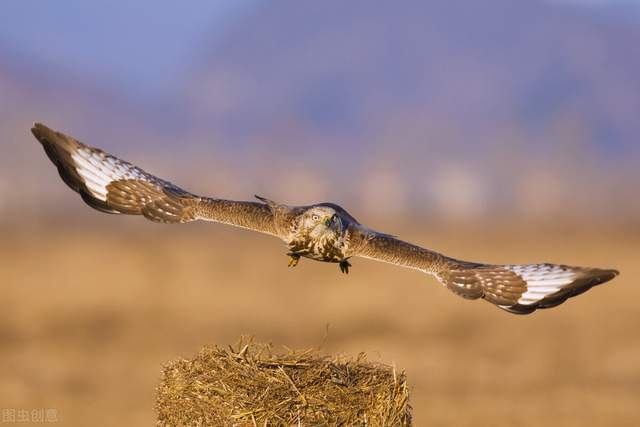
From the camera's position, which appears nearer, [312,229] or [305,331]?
[312,229]

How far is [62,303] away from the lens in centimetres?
3312

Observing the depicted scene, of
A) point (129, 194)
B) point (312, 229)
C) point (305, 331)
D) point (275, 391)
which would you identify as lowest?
point (275, 391)

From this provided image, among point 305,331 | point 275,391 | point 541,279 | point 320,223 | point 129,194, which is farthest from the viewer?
point 305,331

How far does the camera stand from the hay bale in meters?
9.83

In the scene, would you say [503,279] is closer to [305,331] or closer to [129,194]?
[129,194]

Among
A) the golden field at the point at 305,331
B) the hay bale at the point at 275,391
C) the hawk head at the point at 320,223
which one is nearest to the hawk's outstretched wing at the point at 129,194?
the hawk head at the point at 320,223

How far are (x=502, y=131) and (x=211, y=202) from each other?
171105mm

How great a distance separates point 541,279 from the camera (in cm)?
1239

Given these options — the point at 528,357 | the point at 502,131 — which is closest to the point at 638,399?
the point at 528,357

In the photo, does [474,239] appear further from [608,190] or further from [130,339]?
[608,190]

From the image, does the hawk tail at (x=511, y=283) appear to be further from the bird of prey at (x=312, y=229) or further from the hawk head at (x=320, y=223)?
the hawk head at (x=320, y=223)

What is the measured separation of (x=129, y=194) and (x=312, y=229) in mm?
2173

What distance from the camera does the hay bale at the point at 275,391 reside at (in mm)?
9828

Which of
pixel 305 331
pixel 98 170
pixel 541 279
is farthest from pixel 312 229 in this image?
pixel 305 331
